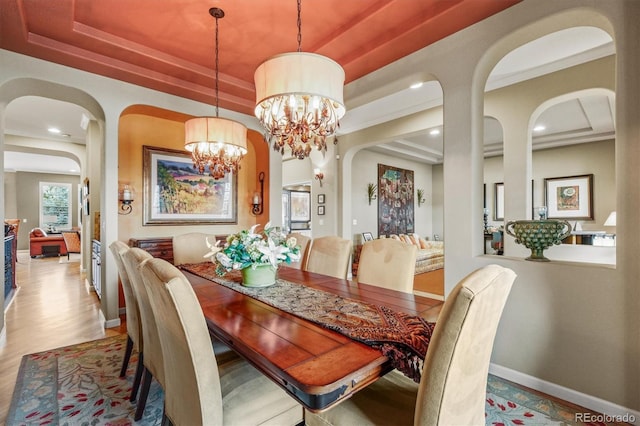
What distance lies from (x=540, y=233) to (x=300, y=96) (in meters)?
1.91

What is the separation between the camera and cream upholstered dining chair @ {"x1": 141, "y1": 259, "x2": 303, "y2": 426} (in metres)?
1.05

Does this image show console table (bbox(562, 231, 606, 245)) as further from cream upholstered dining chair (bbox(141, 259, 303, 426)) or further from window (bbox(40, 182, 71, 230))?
window (bbox(40, 182, 71, 230))

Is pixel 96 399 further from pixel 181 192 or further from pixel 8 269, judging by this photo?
pixel 8 269

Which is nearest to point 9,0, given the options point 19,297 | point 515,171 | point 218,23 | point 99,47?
point 99,47

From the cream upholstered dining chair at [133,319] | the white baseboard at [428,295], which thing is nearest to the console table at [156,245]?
the cream upholstered dining chair at [133,319]

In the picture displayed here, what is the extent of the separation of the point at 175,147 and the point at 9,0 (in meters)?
2.23

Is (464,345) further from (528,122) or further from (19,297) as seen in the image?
(19,297)

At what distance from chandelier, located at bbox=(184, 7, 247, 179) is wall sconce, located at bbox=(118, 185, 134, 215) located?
1.37m

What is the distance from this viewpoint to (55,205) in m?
10.7

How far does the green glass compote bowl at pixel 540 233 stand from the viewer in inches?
81.3

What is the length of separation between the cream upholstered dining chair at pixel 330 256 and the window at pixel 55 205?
39.7ft

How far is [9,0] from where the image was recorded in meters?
2.00

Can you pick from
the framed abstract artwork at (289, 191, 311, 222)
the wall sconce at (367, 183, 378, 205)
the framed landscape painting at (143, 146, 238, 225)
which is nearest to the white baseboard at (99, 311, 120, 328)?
the framed landscape painting at (143, 146, 238, 225)

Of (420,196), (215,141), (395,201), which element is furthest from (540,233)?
(420,196)
